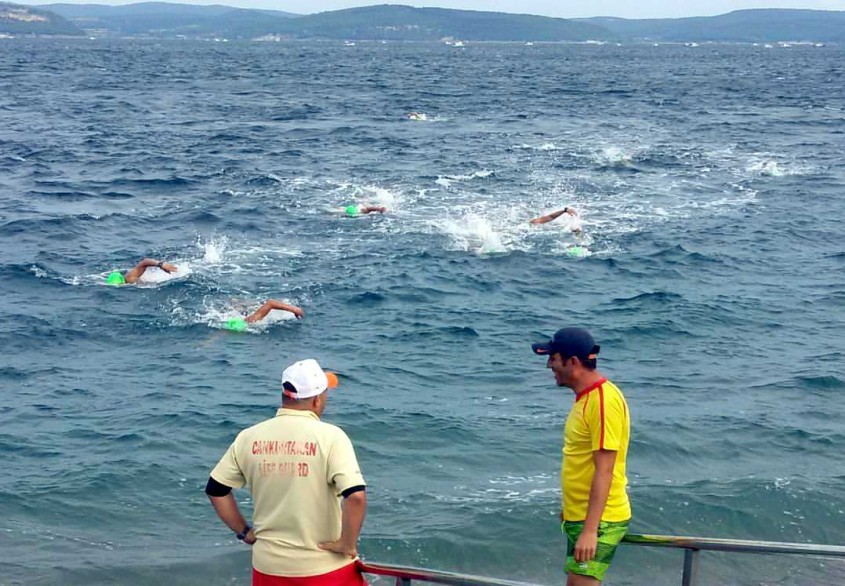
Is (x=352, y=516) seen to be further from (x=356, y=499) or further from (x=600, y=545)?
(x=600, y=545)

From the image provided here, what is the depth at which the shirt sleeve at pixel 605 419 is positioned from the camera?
5508 millimetres

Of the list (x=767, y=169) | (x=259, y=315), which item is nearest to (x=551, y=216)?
(x=259, y=315)

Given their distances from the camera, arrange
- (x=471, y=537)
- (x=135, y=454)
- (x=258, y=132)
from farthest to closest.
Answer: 1. (x=258, y=132)
2. (x=135, y=454)
3. (x=471, y=537)

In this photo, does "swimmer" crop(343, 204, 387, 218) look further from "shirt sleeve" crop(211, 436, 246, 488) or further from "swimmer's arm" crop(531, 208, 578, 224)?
"shirt sleeve" crop(211, 436, 246, 488)

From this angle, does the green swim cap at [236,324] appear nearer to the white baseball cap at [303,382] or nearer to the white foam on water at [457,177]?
the white baseball cap at [303,382]

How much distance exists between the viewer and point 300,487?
17.2 ft

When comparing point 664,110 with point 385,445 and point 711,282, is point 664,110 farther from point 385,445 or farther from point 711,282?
point 385,445

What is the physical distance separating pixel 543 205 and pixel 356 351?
1197 centimetres

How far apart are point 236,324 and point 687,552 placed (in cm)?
1330

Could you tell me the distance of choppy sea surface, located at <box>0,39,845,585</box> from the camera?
36.5 feet

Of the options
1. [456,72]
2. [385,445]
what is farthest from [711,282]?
[456,72]

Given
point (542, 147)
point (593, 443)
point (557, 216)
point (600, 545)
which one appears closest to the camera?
point (593, 443)

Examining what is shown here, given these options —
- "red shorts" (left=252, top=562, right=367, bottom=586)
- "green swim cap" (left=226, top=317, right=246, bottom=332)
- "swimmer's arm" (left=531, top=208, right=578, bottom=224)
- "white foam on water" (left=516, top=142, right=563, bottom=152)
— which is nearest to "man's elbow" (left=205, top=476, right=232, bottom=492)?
"red shorts" (left=252, top=562, right=367, bottom=586)

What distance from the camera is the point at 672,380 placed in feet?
51.2
